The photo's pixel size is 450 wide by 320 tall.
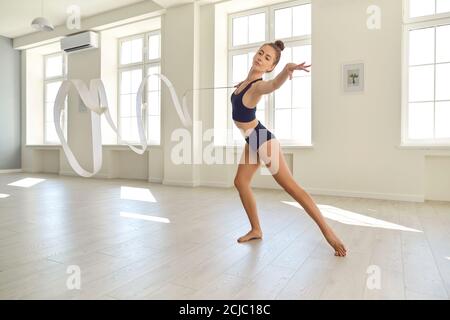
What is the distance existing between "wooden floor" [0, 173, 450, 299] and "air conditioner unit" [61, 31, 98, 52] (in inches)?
181

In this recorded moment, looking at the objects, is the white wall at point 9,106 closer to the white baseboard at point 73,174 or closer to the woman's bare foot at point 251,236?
the white baseboard at point 73,174

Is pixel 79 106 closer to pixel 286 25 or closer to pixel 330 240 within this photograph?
pixel 286 25

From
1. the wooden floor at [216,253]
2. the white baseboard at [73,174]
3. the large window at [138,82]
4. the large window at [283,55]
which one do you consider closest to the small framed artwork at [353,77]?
the large window at [283,55]

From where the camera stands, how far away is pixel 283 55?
5.57 meters

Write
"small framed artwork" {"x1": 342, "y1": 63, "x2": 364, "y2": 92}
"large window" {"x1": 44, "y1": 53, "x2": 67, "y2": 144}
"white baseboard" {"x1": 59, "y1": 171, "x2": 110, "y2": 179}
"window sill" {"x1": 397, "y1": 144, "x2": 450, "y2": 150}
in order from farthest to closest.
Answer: "large window" {"x1": 44, "y1": 53, "x2": 67, "y2": 144} → "white baseboard" {"x1": 59, "y1": 171, "x2": 110, "y2": 179} → "small framed artwork" {"x1": 342, "y1": 63, "x2": 364, "y2": 92} → "window sill" {"x1": 397, "y1": 144, "x2": 450, "y2": 150}

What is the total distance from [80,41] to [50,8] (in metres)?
0.84

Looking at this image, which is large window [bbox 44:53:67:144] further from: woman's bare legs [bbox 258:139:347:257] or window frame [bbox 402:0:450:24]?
woman's bare legs [bbox 258:139:347:257]

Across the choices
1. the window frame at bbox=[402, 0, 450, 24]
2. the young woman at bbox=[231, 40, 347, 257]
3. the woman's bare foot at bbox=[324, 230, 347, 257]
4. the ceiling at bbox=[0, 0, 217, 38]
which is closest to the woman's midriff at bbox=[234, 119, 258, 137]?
the young woman at bbox=[231, 40, 347, 257]

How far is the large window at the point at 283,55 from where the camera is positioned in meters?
5.41

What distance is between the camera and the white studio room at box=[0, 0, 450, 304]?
1.82 meters

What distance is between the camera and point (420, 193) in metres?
4.32

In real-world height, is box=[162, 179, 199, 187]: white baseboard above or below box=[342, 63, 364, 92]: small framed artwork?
below
